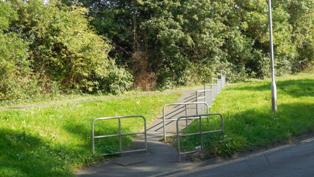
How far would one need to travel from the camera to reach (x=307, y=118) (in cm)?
1788

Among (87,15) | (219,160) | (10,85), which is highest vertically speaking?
(87,15)

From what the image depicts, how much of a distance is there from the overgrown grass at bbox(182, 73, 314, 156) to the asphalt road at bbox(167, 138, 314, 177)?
0.67m

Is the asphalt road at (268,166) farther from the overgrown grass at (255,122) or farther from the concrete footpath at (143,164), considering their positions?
the overgrown grass at (255,122)

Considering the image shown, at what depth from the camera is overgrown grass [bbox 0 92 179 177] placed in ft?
35.7

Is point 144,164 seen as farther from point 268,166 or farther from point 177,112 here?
point 177,112

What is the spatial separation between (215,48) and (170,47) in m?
3.65

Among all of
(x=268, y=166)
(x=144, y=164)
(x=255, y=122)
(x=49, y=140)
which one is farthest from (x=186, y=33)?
(x=268, y=166)

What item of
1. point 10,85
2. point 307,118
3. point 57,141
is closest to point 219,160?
point 57,141

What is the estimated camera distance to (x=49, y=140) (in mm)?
13062

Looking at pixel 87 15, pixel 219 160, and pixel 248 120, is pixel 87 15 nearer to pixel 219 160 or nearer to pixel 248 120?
pixel 248 120

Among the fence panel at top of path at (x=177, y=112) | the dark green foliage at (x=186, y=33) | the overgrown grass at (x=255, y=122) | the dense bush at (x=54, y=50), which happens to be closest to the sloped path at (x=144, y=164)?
the overgrown grass at (x=255, y=122)

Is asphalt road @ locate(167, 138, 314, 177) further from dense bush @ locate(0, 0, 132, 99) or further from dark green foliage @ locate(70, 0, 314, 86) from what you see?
dark green foliage @ locate(70, 0, 314, 86)

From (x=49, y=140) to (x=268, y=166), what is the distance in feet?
17.6

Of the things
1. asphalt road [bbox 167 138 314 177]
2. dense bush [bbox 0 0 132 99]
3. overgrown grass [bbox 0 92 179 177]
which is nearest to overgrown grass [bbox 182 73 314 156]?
asphalt road [bbox 167 138 314 177]
